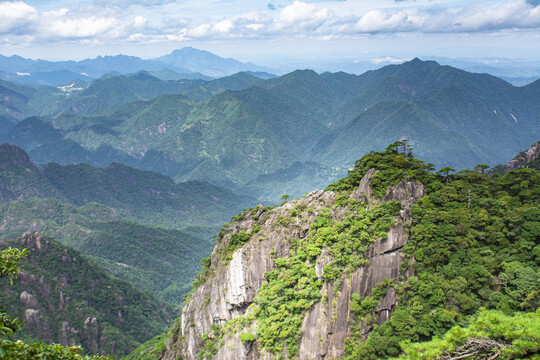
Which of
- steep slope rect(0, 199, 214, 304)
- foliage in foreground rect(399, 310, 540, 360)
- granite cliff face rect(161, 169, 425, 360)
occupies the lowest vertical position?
steep slope rect(0, 199, 214, 304)

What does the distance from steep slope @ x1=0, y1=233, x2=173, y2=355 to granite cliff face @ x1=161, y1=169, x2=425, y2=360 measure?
49442 millimetres

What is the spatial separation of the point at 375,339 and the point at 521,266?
15911 mm

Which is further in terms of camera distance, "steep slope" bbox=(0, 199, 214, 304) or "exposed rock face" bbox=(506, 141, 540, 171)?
"steep slope" bbox=(0, 199, 214, 304)

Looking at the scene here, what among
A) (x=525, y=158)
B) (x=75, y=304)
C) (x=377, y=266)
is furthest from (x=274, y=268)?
(x=525, y=158)

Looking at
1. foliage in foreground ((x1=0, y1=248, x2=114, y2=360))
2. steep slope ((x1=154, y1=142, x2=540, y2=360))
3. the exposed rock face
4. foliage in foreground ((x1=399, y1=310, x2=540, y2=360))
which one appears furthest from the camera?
the exposed rock face

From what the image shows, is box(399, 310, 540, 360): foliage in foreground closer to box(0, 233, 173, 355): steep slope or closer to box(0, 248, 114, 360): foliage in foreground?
box(0, 248, 114, 360): foliage in foreground

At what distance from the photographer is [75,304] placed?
115m

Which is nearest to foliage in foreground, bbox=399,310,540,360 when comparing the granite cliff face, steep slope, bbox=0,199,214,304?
the granite cliff face

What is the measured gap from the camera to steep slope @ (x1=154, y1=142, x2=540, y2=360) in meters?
39.5

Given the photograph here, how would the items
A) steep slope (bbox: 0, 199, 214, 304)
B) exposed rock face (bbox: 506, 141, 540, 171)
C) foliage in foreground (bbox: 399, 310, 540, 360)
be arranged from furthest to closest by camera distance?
steep slope (bbox: 0, 199, 214, 304) → exposed rock face (bbox: 506, 141, 540, 171) → foliage in foreground (bbox: 399, 310, 540, 360)

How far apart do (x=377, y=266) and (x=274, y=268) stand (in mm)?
15979

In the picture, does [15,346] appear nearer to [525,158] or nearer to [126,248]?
[525,158]

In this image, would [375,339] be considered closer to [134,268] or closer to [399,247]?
[399,247]

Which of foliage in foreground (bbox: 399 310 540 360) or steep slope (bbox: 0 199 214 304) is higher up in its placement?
foliage in foreground (bbox: 399 310 540 360)
